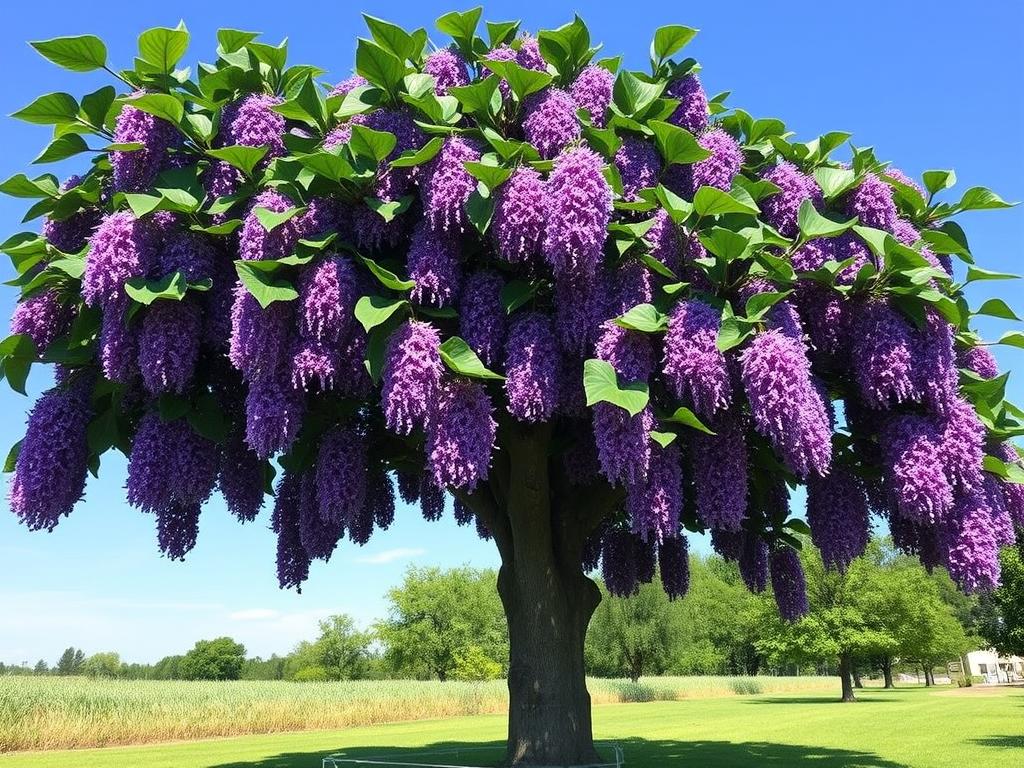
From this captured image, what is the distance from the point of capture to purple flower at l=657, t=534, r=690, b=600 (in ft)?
45.3

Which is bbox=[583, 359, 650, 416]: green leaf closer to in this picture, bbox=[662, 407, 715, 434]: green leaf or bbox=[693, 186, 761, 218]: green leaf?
bbox=[662, 407, 715, 434]: green leaf

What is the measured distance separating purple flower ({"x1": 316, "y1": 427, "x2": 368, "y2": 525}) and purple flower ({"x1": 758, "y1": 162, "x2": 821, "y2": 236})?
17.3 ft

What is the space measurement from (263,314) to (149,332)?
1.23m

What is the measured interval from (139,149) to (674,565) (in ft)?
34.6

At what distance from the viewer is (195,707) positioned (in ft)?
97.1

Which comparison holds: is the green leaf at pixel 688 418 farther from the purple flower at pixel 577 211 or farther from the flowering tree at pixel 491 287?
the purple flower at pixel 577 211

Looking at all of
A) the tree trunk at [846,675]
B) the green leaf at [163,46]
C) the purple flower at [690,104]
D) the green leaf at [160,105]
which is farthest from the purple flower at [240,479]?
the tree trunk at [846,675]

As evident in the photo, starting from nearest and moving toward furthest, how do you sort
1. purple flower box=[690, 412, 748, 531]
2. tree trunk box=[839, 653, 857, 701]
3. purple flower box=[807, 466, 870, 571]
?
purple flower box=[690, 412, 748, 531], purple flower box=[807, 466, 870, 571], tree trunk box=[839, 653, 857, 701]

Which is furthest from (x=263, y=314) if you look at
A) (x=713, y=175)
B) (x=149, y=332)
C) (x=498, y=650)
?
(x=498, y=650)

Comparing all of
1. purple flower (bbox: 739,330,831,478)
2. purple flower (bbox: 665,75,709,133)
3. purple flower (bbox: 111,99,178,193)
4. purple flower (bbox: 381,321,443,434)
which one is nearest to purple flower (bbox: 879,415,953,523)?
purple flower (bbox: 739,330,831,478)

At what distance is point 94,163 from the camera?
346 inches

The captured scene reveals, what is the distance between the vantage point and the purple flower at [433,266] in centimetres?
744

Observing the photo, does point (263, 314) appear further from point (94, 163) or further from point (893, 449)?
point (893, 449)

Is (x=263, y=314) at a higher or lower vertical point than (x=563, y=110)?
lower
